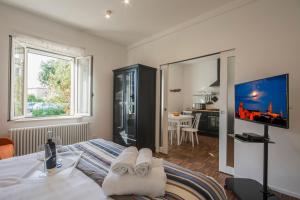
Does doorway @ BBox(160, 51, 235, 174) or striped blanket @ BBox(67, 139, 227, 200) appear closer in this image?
striped blanket @ BBox(67, 139, 227, 200)

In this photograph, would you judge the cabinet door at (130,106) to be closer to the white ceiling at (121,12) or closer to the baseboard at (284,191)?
the white ceiling at (121,12)

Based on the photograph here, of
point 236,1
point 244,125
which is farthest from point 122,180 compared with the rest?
point 236,1

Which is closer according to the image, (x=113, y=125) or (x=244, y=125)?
(x=244, y=125)

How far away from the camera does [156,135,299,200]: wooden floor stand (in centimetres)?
250

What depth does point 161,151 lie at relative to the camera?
3494mm

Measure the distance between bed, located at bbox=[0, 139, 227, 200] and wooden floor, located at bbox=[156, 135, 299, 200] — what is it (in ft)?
3.88

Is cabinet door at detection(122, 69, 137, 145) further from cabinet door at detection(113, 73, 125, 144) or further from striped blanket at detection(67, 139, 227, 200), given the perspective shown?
striped blanket at detection(67, 139, 227, 200)

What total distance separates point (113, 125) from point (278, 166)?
9.98 feet

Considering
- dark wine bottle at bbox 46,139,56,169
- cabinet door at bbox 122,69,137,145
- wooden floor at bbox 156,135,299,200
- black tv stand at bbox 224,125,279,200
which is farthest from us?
cabinet door at bbox 122,69,137,145

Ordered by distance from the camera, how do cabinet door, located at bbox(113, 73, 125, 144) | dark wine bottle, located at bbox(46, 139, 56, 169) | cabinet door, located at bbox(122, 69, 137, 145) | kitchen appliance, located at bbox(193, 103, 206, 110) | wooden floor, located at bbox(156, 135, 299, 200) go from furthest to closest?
kitchen appliance, located at bbox(193, 103, 206, 110) < cabinet door, located at bbox(113, 73, 125, 144) < cabinet door, located at bbox(122, 69, 137, 145) < wooden floor, located at bbox(156, 135, 299, 200) < dark wine bottle, located at bbox(46, 139, 56, 169)

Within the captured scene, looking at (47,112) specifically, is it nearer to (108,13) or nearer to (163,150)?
(108,13)

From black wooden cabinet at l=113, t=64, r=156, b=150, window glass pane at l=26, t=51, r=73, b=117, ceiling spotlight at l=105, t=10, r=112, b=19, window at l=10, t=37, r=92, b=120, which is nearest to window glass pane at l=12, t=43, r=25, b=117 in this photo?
window at l=10, t=37, r=92, b=120

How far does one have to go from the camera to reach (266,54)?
2107 millimetres

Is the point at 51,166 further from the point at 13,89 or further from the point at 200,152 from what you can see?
the point at 200,152
